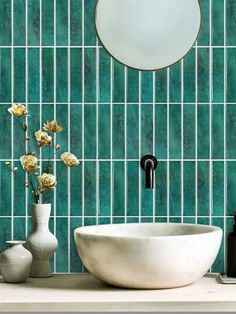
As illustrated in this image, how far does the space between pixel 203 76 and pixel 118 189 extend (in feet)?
1.63

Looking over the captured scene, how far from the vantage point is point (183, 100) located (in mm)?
2566

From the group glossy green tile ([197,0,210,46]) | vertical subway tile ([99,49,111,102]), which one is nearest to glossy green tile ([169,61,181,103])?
glossy green tile ([197,0,210,46])

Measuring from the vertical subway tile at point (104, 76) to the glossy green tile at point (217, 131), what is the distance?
14.9 inches

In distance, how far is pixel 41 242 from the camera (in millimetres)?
2418

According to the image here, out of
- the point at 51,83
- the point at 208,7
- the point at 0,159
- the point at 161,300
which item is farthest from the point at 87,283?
the point at 208,7

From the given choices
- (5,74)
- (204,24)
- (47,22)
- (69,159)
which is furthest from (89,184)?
(204,24)

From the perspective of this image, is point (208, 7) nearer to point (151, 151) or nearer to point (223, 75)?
point (223, 75)

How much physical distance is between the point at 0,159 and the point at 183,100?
0.68 meters

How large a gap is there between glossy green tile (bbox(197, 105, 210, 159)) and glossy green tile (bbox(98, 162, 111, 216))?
0.33m

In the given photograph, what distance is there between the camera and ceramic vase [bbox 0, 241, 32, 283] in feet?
7.54

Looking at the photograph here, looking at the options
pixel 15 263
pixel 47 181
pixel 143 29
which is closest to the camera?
pixel 15 263

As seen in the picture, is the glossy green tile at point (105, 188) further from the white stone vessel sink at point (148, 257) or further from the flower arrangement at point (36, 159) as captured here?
the white stone vessel sink at point (148, 257)

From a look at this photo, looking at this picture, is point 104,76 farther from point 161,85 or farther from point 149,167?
point 149,167

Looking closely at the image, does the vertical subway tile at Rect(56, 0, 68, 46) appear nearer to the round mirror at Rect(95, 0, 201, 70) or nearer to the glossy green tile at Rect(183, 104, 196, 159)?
the round mirror at Rect(95, 0, 201, 70)
